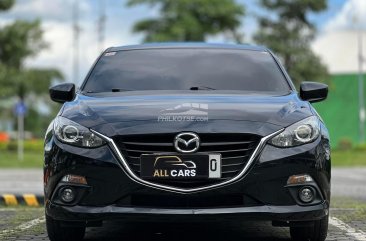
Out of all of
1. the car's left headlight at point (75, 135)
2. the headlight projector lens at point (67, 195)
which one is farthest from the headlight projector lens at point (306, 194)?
the headlight projector lens at point (67, 195)

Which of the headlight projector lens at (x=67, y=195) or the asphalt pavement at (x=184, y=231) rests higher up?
the headlight projector lens at (x=67, y=195)

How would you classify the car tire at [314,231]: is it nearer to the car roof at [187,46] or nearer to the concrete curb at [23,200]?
the car roof at [187,46]

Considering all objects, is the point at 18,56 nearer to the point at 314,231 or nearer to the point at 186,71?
the point at 186,71

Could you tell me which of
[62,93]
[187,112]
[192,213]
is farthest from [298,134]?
[62,93]

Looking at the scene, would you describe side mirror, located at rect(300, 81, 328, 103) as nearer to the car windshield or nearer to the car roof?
the car windshield

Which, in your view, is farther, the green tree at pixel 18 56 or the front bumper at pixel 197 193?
the green tree at pixel 18 56

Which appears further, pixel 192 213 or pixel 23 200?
pixel 23 200

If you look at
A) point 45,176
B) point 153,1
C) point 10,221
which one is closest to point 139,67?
point 45,176

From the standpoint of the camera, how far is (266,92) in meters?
5.70

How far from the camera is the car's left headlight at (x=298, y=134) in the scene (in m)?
4.79

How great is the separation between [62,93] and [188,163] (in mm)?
1598

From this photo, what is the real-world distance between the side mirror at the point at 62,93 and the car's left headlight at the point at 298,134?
6.12ft

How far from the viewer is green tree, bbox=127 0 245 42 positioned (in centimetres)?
4791

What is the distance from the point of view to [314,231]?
17.3 ft
